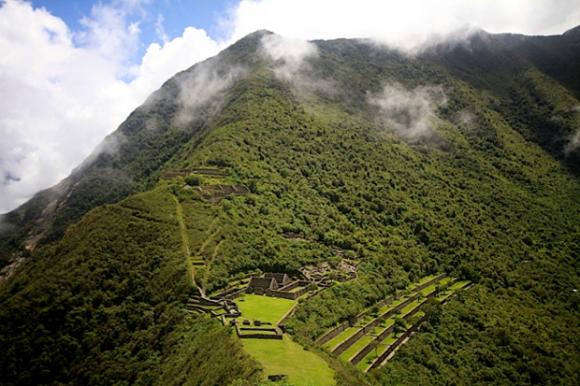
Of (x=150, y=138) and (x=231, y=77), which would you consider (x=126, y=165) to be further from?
(x=231, y=77)

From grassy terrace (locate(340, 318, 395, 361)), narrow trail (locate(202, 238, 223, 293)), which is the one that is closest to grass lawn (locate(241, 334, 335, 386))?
grassy terrace (locate(340, 318, 395, 361))

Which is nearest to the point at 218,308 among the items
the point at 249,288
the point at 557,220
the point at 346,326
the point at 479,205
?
the point at 249,288

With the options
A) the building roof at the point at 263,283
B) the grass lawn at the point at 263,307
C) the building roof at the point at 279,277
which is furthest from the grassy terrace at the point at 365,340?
the building roof at the point at 279,277

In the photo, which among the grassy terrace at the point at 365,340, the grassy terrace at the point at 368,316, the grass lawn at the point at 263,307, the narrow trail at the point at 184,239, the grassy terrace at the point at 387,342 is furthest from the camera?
the narrow trail at the point at 184,239

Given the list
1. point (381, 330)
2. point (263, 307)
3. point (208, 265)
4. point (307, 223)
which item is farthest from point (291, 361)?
point (307, 223)

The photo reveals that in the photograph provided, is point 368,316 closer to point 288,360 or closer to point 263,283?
point 263,283

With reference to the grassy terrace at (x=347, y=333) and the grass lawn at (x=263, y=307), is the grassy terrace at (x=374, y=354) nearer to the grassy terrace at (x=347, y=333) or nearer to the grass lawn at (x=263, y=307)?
the grassy terrace at (x=347, y=333)
